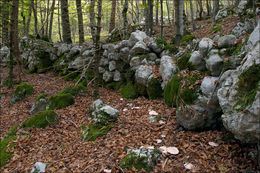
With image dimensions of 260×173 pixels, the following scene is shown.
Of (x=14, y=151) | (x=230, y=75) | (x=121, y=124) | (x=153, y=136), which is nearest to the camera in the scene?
(x=230, y=75)

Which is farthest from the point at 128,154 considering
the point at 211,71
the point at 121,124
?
the point at 211,71

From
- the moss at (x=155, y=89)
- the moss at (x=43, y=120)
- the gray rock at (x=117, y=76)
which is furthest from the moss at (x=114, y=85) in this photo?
the moss at (x=43, y=120)

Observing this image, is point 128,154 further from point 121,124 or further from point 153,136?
point 121,124

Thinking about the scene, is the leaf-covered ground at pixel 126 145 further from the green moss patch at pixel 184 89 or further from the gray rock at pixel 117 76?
the gray rock at pixel 117 76

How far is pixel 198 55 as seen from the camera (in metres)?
5.11

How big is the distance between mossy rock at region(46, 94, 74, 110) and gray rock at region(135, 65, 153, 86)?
2.81 meters

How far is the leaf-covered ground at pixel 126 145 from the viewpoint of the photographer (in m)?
3.20

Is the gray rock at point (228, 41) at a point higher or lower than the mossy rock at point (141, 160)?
higher

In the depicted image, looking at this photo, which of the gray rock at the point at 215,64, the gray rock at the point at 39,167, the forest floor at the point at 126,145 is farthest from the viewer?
the gray rock at the point at 215,64

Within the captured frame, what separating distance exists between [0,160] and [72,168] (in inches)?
81.3

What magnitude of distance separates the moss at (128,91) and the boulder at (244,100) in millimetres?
4273

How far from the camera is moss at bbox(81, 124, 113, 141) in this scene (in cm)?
476

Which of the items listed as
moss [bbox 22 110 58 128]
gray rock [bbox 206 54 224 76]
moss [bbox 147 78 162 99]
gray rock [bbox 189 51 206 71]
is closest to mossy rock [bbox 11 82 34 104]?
moss [bbox 22 110 58 128]

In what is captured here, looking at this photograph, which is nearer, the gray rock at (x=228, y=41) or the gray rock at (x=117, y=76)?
the gray rock at (x=228, y=41)
